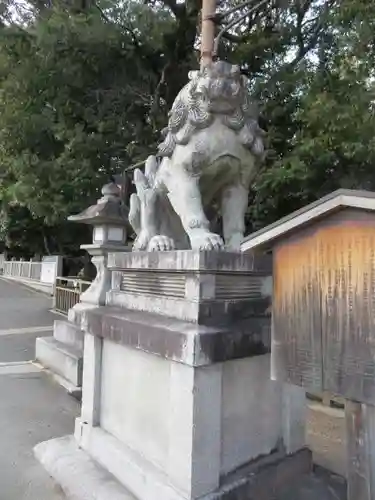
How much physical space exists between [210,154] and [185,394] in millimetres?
1600

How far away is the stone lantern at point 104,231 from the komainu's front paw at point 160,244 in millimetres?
2895

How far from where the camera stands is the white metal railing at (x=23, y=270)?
Result: 20.0m

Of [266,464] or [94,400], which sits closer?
[266,464]

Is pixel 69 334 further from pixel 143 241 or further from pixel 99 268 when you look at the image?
pixel 143 241

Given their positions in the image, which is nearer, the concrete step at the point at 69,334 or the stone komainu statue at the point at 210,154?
the stone komainu statue at the point at 210,154

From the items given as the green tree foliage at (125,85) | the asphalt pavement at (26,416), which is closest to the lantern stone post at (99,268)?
the asphalt pavement at (26,416)

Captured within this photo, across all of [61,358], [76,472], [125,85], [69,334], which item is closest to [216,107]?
[76,472]

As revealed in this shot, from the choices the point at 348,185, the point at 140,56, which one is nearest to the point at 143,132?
the point at 140,56

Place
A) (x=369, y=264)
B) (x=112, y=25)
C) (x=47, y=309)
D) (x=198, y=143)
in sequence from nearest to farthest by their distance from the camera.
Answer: (x=369, y=264) < (x=198, y=143) < (x=112, y=25) < (x=47, y=309)

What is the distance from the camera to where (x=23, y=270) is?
21.8m

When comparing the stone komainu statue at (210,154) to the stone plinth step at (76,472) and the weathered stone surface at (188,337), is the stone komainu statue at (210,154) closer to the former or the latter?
the weathered stone surface at (188,337)

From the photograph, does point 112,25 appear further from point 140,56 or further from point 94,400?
point 94,400

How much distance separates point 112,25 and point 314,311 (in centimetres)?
694

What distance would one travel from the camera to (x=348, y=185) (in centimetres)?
598
